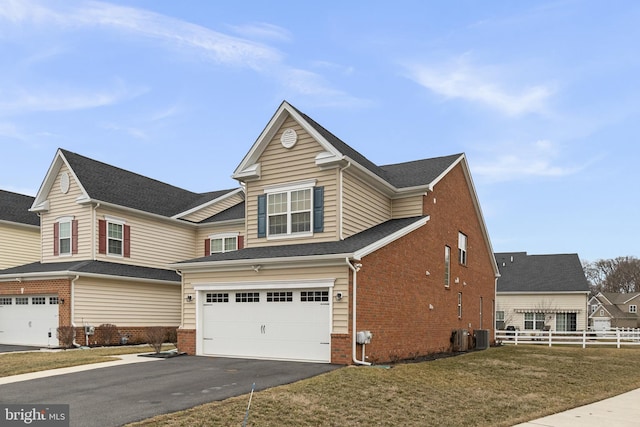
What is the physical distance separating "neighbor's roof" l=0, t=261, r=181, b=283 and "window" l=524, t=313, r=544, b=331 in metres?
→ 31.8

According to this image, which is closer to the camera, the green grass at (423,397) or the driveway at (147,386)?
the green grass at (423,397)

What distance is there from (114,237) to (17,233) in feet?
31.0

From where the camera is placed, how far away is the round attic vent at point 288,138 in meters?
19.8

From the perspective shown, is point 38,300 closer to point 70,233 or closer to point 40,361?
point 70,233

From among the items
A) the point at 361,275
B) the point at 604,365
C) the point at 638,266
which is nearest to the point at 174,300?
the point at 361,275

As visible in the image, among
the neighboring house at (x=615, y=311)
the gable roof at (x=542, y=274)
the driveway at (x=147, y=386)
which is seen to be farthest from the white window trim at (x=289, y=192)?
the neighboring house at (x=615, y=311)

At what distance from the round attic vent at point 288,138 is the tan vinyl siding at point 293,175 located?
14 centimetres

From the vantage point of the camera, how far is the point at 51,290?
2402 centimetres

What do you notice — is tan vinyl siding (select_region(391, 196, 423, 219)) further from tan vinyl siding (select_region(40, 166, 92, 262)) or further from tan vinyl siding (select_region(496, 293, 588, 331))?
tan vinyl siding (select_region(496, 293, 588, 331))

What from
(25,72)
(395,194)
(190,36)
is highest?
(190,36)

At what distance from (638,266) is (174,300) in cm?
9733

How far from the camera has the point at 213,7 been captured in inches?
635

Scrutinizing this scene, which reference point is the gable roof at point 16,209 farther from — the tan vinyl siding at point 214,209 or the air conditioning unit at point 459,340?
the air conditioning unit at point 459,340

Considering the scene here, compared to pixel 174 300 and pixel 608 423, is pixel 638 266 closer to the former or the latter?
pixel 174 300
